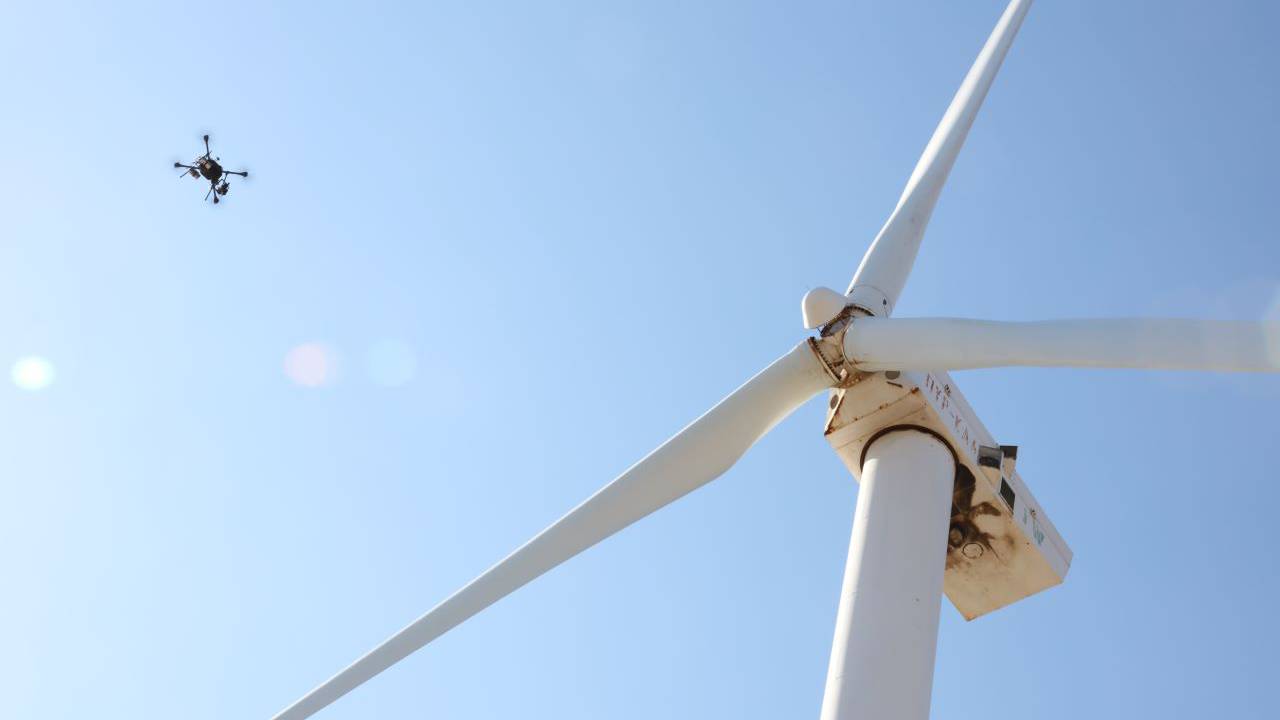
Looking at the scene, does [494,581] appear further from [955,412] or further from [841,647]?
[955,412]

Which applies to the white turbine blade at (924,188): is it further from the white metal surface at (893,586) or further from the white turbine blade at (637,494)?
the white metal surface at (893,586)

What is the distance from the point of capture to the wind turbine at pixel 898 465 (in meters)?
13.6

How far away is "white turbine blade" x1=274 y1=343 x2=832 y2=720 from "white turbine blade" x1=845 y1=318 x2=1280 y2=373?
3.17ft

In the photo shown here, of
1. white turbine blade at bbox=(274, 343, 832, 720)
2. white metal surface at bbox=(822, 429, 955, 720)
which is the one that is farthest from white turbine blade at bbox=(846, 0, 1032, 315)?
white metal surface at bbox=(822, 429, 955, 720)

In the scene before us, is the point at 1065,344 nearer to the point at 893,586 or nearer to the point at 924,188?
the point at 893,586

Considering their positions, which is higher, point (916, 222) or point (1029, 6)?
point (1029, 6)

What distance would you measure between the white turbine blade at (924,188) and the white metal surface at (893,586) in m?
2.12

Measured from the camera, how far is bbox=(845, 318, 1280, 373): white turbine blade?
12.5 meters

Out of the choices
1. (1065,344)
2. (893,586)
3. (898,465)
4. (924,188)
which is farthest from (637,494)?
(924,188)

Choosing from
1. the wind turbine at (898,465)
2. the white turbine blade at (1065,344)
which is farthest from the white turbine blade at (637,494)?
the white turbine blade at (1065,344)

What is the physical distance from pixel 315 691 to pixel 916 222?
9.20m

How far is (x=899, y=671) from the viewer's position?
534 inches

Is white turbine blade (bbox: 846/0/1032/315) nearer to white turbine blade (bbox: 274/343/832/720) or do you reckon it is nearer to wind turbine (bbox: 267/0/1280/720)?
wind turbine (bbox: 267/0/1280/720)

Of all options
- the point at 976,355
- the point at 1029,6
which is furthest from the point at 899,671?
the point at 1029,6
